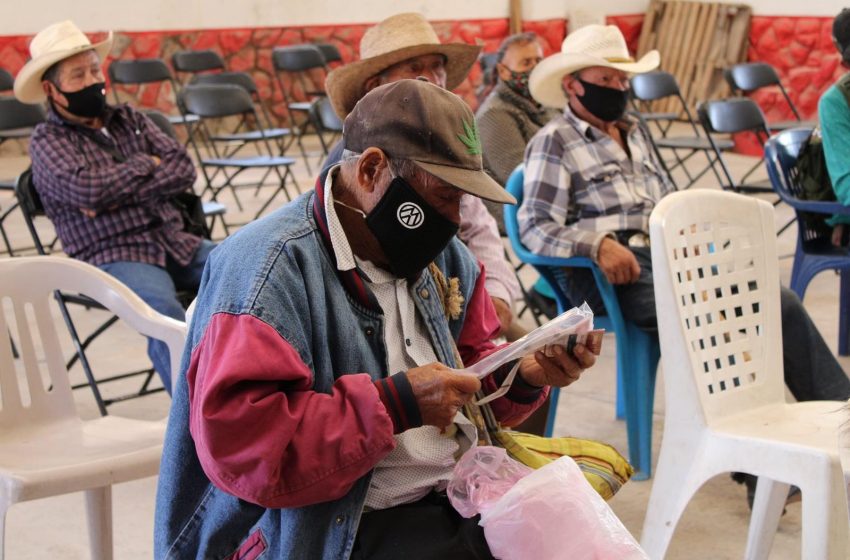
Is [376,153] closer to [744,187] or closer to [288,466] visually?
[288,466]

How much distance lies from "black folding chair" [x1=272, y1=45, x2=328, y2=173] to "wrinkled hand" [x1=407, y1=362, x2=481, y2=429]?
722 centimetres

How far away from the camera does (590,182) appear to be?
3.42 metres

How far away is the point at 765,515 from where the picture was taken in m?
2.52

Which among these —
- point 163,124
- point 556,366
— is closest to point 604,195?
point 556,366

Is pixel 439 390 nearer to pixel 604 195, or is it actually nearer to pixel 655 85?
pixel 604 195

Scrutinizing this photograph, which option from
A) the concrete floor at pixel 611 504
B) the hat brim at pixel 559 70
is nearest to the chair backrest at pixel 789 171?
the concrete floor at pixel 611 504

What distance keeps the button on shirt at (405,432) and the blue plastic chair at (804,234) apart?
263 centimetres

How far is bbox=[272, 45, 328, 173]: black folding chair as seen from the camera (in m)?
9.73

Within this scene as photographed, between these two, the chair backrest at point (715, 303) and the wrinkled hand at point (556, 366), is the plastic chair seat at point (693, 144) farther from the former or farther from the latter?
the wrinkled hand at point (556, 366)

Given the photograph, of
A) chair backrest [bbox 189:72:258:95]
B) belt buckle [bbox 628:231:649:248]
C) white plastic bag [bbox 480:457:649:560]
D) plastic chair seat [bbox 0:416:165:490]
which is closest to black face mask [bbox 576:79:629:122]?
belt buckle [bbox 628:231:649:248]

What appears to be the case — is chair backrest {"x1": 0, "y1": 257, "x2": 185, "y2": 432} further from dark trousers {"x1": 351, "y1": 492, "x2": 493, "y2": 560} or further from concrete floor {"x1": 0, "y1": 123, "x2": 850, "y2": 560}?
dark trousers {"x1": 351, "y1": 492, "x2": 493, "y2": 560}

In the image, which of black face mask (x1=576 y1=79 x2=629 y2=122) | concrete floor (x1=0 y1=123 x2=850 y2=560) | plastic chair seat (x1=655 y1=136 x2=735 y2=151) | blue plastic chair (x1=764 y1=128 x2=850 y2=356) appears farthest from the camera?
plastic chair seat (x1=655 y1=136 x2=735 y2=151)

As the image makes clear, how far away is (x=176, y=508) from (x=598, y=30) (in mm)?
2529

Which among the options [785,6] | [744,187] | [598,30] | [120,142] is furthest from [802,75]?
[120,142]
